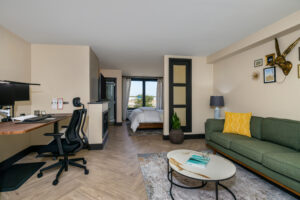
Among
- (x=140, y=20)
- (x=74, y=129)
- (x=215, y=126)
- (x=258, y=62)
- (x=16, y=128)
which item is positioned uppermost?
(x=140, y=20)

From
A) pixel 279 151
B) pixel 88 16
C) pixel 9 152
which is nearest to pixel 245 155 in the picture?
pixel 279 151

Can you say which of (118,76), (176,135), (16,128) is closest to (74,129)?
(16,128)

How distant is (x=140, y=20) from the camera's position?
225cm

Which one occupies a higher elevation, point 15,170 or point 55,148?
point 55,148

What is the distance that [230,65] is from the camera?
3.65 metres

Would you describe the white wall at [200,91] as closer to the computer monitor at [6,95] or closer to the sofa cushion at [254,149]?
the sofa cushion at [254,149]

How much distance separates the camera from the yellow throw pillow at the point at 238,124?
271cm

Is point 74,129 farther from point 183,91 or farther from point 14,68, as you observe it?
point 183,91

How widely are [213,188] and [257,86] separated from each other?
2.32 meters

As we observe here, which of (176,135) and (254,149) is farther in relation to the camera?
(176,135)

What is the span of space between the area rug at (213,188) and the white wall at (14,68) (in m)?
2.45

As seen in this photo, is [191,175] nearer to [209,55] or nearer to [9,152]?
[9,152]

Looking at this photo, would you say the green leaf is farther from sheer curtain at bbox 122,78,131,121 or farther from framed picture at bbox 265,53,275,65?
sheer curtain at bbox 122,78,131,121

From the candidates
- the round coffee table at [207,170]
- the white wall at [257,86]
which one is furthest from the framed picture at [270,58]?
the round coffee table at [207,170]
